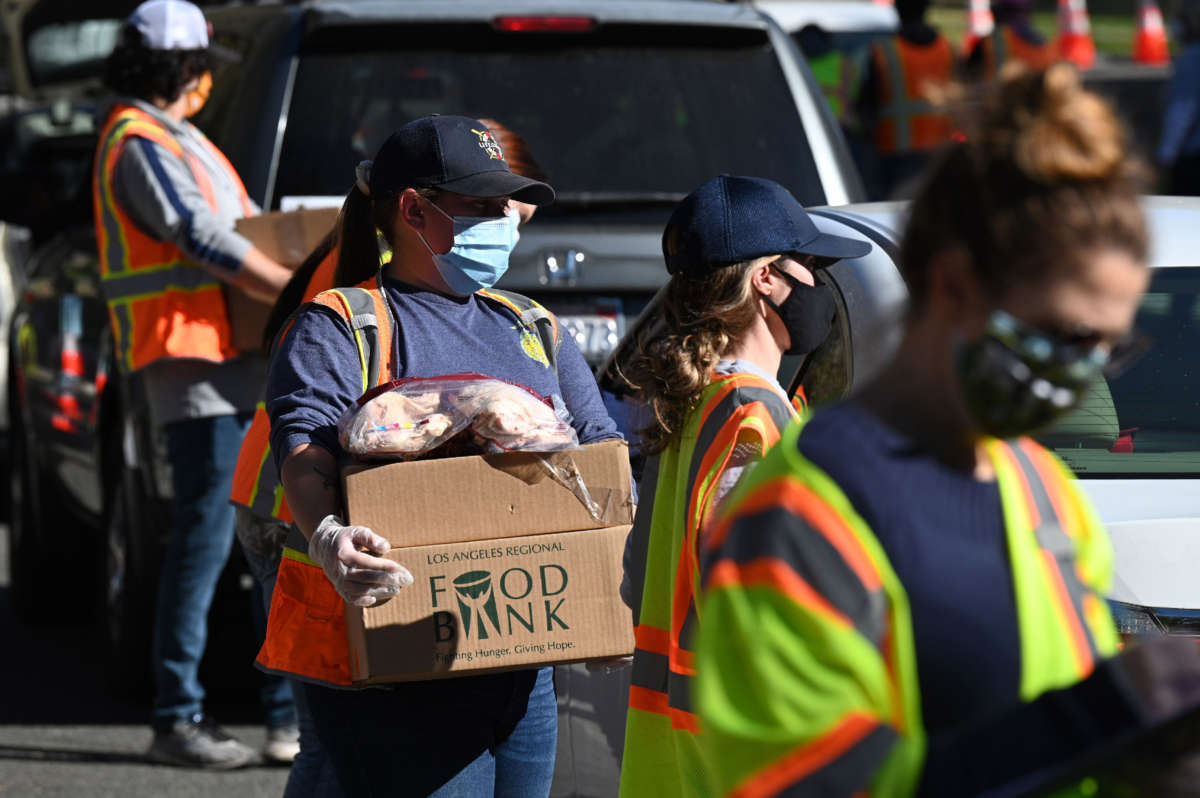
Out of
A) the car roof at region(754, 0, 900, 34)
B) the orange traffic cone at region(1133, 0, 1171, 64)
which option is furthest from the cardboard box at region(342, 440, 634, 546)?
the orange traffic cone at region(1133, 0, 1171, 64)

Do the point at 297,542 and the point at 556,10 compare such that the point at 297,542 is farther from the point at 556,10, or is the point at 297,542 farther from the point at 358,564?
the point at 556,10

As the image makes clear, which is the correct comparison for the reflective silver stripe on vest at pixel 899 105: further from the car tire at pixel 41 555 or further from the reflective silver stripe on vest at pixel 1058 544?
the reflective silver stripe on vest at pixel 1058 544

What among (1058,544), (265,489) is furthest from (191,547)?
(1058,544)

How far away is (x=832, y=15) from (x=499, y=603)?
12.3 meters

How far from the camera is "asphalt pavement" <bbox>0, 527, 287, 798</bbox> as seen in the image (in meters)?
5.32

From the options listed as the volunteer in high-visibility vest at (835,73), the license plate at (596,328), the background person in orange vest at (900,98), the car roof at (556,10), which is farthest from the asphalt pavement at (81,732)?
the volunteer in high-visibility vest at (835,73)

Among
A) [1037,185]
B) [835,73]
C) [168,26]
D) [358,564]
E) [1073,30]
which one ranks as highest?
[1037,185]

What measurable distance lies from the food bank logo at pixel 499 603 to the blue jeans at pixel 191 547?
7.41ft

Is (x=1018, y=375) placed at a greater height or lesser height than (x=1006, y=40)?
greater

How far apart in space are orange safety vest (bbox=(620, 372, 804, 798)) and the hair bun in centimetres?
110

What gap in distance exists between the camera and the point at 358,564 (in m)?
2.77

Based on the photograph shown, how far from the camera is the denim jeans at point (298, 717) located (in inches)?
130

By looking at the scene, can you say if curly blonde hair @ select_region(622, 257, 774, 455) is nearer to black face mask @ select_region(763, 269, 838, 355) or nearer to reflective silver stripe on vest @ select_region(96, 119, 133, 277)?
black face mask @ select_region(763, 269, 838, 355)

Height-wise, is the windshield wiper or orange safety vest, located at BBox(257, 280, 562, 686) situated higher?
orange safety vest, located at BBox(257, 280, 562, 686)
